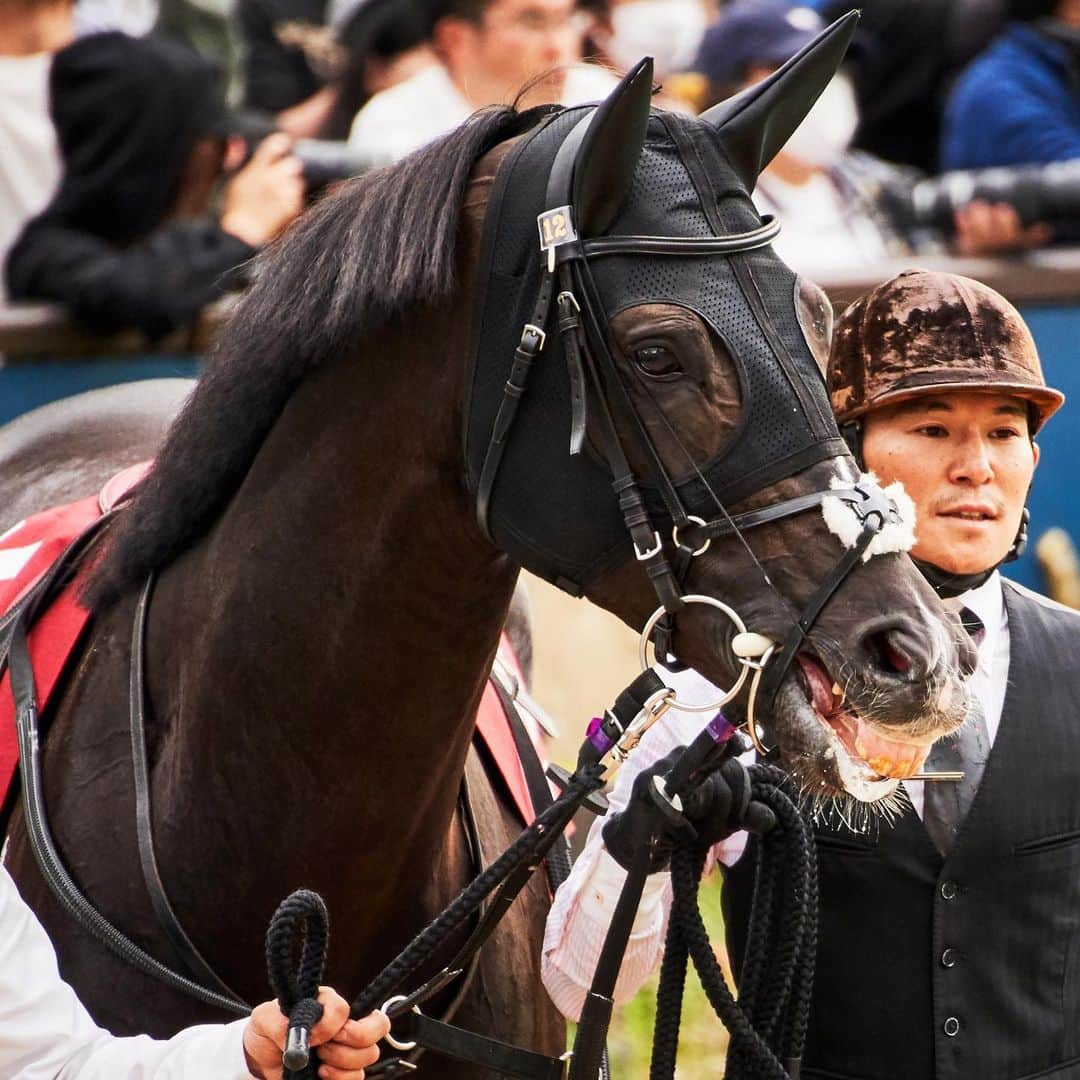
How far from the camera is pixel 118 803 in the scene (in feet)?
8.86

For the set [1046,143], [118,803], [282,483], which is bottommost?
[1046,143]

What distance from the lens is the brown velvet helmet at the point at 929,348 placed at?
9.22 feet

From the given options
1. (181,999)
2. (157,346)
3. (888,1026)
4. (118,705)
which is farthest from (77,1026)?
(157,346)

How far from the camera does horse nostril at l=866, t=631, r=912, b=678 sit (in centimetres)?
215

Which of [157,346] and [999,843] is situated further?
[157,346]

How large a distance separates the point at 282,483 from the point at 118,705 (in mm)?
442

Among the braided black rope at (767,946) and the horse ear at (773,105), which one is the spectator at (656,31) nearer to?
the horse ear at (773,105)

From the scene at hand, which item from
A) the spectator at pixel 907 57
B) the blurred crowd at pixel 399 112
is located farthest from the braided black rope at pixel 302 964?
the spectator at pixel 907 57

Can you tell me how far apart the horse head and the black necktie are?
0.50m

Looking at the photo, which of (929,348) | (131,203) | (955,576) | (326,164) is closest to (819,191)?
(326,164)

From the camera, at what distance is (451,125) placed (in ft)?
16.7

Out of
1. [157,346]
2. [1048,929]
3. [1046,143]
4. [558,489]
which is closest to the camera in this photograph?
[558,489]

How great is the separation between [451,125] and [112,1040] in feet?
11.0

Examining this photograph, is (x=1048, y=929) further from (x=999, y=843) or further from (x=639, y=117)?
(x=639, y=117)
